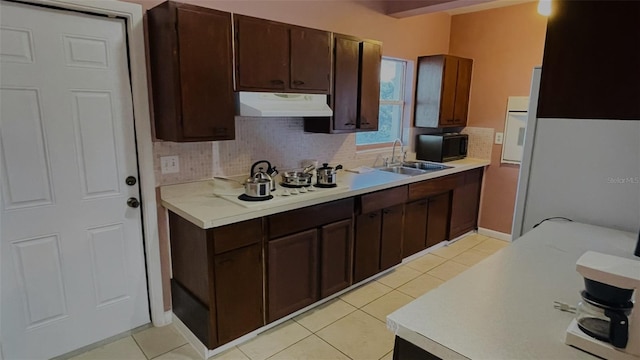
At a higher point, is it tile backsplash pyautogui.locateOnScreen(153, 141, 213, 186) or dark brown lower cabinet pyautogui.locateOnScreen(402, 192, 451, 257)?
tile backsplash pyautogui.locateOnScreen(153, 141, 213, 186)

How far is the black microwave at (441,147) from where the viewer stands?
13.3ft

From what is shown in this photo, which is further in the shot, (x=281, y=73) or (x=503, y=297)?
(x=281, y=73)

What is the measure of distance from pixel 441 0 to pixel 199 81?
223cm

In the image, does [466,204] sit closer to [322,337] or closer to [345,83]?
[345,83]

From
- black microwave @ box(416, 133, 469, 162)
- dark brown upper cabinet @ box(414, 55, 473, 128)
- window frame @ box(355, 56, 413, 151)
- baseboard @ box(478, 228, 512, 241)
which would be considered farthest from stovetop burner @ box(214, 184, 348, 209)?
baseboard @ box(478, 228, 512, 241)

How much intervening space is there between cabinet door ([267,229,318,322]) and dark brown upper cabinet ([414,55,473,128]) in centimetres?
229

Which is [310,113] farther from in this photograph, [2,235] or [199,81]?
[2,235]

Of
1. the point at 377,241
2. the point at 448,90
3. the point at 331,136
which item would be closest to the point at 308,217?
the point at 377,241

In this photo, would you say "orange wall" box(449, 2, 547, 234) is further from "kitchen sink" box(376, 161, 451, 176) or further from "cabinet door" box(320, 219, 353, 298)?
"cabinet door" box(320, 219, 353, 298)

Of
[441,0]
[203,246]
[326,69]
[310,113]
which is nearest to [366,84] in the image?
[326,69]

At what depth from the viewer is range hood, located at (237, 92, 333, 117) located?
2342mm

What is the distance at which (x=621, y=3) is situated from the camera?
2.64 ft

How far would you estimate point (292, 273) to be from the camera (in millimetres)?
2496

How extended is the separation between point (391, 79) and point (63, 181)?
3238mm
